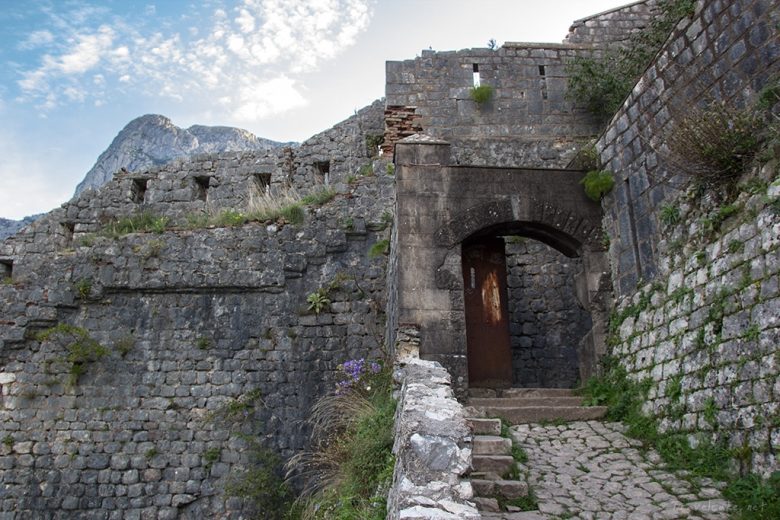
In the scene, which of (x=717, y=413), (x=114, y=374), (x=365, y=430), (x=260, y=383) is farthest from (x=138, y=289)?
(x=717, y=413)

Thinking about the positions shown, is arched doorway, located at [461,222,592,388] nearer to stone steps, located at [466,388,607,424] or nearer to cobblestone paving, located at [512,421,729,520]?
stone steps, located at [466,388,607,424]

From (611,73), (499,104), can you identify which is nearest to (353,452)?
(499,104)

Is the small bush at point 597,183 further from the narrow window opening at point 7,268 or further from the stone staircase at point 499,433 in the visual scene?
the narrow window opening at point 7,268

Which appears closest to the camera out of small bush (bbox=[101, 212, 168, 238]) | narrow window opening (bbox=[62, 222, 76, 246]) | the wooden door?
the wooden door

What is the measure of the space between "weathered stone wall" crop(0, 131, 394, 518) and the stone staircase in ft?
10.1

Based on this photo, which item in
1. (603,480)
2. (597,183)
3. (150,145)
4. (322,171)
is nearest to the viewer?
(603,480)

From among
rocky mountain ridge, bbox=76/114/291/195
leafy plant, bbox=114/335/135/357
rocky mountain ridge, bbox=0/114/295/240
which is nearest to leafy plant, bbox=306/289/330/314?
leafy plant, bbox=114/335/135/357

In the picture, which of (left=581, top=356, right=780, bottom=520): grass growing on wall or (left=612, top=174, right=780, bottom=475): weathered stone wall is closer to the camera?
(left=581, top=356, right=780, bottom=520): grass growing on wall

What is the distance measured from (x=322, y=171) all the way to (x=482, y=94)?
4.90 m

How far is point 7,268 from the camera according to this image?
12.8 m

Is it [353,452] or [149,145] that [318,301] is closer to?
[353,452]

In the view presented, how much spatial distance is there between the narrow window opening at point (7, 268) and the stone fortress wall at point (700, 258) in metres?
11.3

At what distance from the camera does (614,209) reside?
813 cm

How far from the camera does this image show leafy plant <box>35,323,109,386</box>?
399 inches
